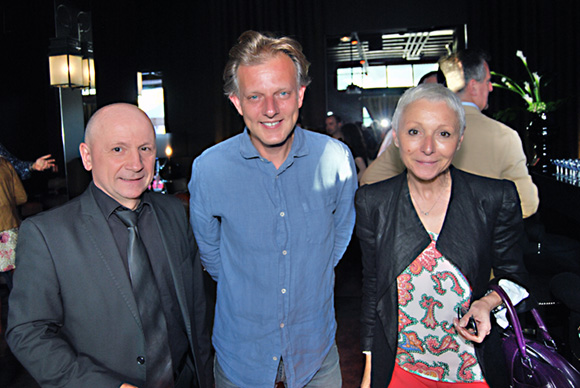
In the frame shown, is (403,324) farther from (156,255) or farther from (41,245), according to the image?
(41,245)

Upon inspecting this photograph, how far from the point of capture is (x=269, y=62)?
4.81 ft

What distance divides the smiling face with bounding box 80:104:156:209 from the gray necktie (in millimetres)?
87

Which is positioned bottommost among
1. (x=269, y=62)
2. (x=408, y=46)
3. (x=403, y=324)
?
(x=403, y=324)

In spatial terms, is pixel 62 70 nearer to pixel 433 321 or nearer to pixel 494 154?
pixel 494 154

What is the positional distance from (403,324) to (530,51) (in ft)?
19.5

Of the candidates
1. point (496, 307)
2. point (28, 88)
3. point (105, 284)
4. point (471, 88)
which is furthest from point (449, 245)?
point (28, 88)

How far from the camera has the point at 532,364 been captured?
1.40 metres

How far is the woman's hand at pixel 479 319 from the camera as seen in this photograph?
1.20 m

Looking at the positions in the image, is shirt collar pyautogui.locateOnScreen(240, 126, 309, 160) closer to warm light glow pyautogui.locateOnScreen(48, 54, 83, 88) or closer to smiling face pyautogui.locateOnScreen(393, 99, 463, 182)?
smiling face pyautogui.locateOnScreen(393, 99, 463, 182)

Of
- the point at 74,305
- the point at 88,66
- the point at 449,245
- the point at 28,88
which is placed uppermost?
the point at 88,66

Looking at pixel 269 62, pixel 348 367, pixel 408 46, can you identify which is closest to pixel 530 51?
pixel 408 46

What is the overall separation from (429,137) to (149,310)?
3.31 feet

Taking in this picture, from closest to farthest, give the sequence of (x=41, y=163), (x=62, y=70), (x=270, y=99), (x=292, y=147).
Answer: (x=270, y=99)
(x=292, y=147)
(x=41, y=163)
(x=62, y=70)

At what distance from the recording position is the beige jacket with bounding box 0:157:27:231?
3.48 meters
